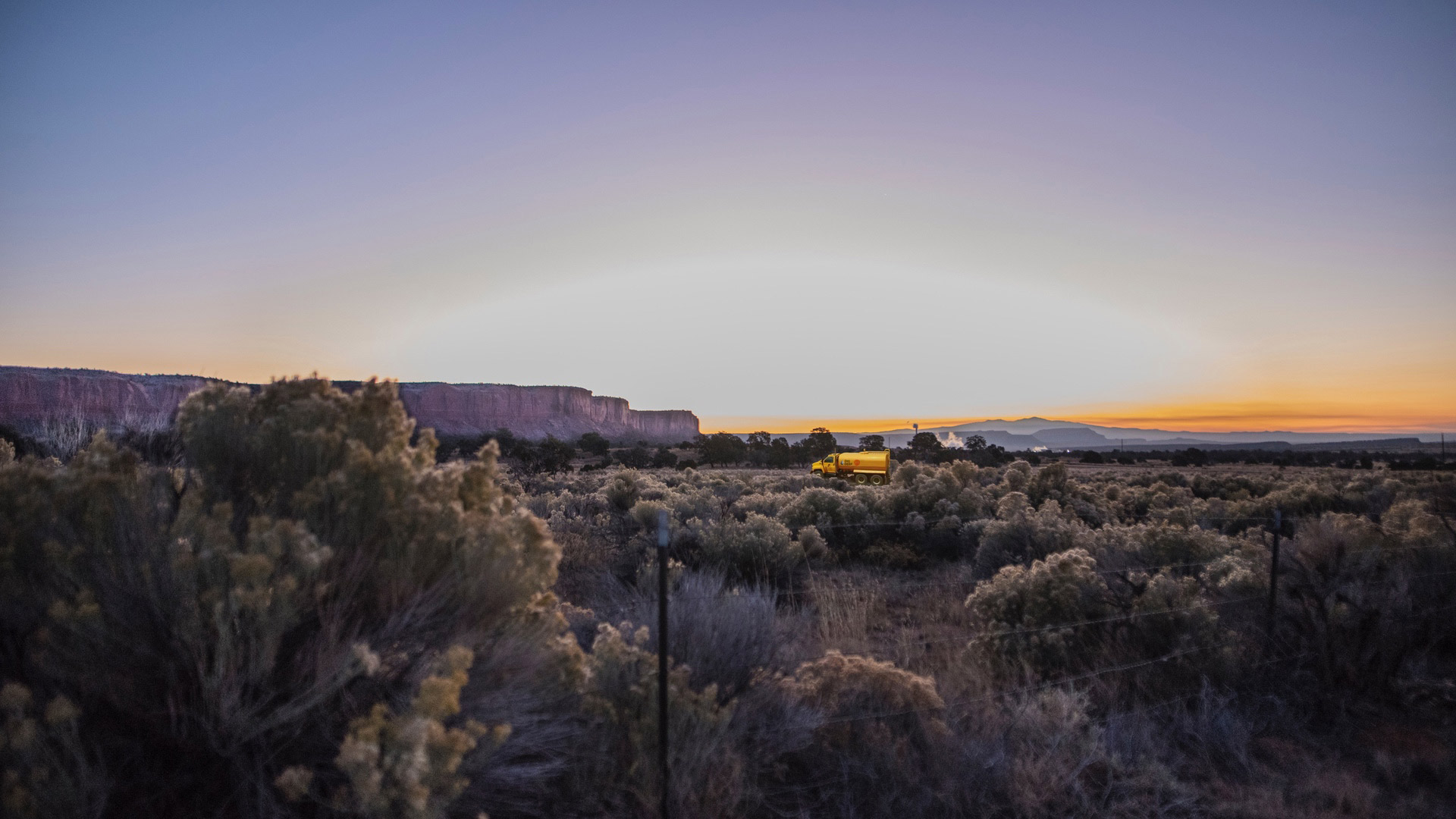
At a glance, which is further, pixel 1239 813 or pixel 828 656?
pixel 828 656

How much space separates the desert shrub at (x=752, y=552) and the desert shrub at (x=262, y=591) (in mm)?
5942

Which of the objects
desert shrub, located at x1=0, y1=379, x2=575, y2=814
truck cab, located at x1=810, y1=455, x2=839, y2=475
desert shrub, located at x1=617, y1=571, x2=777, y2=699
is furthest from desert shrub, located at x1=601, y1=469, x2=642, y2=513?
truck cab, located at x1=810, y1=455, x2=839, y2=475

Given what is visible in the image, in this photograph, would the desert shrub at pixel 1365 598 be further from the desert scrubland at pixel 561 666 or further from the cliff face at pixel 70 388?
the cliff face at pixel 70 388

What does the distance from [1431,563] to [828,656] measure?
762cm

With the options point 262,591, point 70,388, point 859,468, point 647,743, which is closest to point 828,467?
point 859,468

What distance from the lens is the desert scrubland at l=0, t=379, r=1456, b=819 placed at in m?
2.35

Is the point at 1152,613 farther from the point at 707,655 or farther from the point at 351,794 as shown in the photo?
the point at 351,794

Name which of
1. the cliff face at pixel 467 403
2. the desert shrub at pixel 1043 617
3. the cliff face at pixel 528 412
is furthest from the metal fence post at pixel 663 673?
the cliff face at pixel 528 412

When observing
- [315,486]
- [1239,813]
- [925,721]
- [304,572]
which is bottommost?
[1239,813]

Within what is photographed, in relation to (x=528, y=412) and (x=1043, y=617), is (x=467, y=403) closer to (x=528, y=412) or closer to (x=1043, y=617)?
(x=528, y=412)

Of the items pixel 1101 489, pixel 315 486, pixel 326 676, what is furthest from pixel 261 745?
pixel 1101 489

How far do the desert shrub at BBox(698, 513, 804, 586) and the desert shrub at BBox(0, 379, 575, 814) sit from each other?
5.94 metres

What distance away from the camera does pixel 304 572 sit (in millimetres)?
2510

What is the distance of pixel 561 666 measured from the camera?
313 cm
